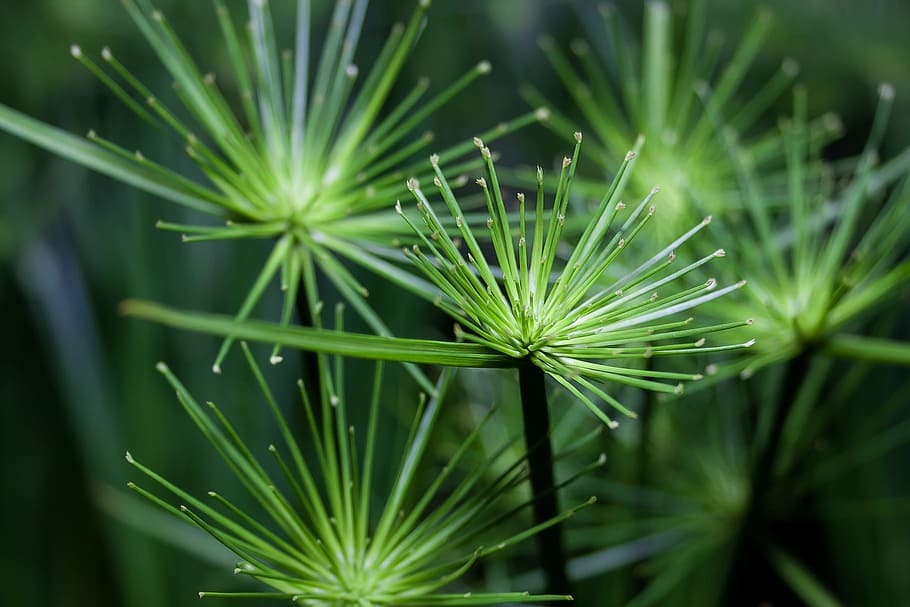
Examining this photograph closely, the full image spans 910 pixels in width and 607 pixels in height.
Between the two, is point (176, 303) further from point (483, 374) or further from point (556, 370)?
point (556, 370)

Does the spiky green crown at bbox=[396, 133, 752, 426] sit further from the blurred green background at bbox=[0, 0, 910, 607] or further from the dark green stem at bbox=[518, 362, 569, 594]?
the blurred green background at bbox=[0, 0, 910, 607]

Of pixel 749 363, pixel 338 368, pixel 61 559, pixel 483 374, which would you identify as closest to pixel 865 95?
pixel 483 374

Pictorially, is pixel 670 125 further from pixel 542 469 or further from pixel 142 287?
pixel 142 287

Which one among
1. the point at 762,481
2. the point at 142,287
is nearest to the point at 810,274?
the point at 762,481

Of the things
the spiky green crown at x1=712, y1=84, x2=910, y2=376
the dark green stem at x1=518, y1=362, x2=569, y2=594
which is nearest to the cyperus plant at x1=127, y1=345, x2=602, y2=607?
the dark green stem at x1=518, y1=362, x2=569, y2=594

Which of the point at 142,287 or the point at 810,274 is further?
the point at 142,287

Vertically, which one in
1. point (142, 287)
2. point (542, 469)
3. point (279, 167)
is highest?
point (142, 287)
